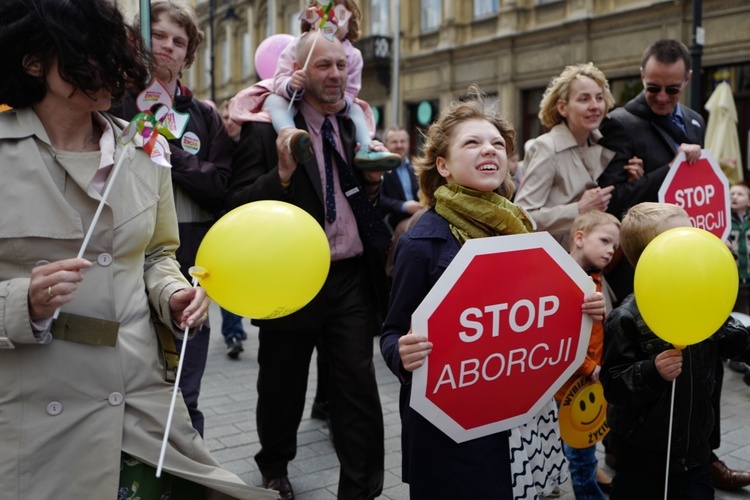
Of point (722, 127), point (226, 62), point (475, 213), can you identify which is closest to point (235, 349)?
point (475, 213)

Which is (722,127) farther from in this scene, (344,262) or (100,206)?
(100,206)

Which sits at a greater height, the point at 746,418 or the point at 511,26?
the point at 511,26

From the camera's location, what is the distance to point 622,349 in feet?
8.25

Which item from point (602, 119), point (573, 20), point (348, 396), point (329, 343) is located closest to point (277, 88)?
point (329, 343)

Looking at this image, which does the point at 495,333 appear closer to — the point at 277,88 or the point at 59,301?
the point at 59,301

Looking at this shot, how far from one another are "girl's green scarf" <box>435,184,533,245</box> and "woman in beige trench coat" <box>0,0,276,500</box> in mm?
852

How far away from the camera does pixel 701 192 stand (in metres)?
3.68

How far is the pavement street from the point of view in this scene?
12.1 feet

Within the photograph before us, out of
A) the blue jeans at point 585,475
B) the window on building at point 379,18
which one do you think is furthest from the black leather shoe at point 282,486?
the window on building at point 379,18

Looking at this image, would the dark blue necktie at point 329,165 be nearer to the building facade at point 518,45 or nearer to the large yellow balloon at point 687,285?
the large yellow balloon at point 687,285

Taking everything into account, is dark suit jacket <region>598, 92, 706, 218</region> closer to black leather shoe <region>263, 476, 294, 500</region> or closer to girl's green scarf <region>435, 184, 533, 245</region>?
girl's green scarf <region>435, 184, 533, 245</region>

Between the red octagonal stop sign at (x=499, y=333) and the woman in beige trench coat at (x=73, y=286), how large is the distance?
580 millimetres

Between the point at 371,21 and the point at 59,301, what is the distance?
24187 mm

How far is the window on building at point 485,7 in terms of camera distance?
65.0ft
